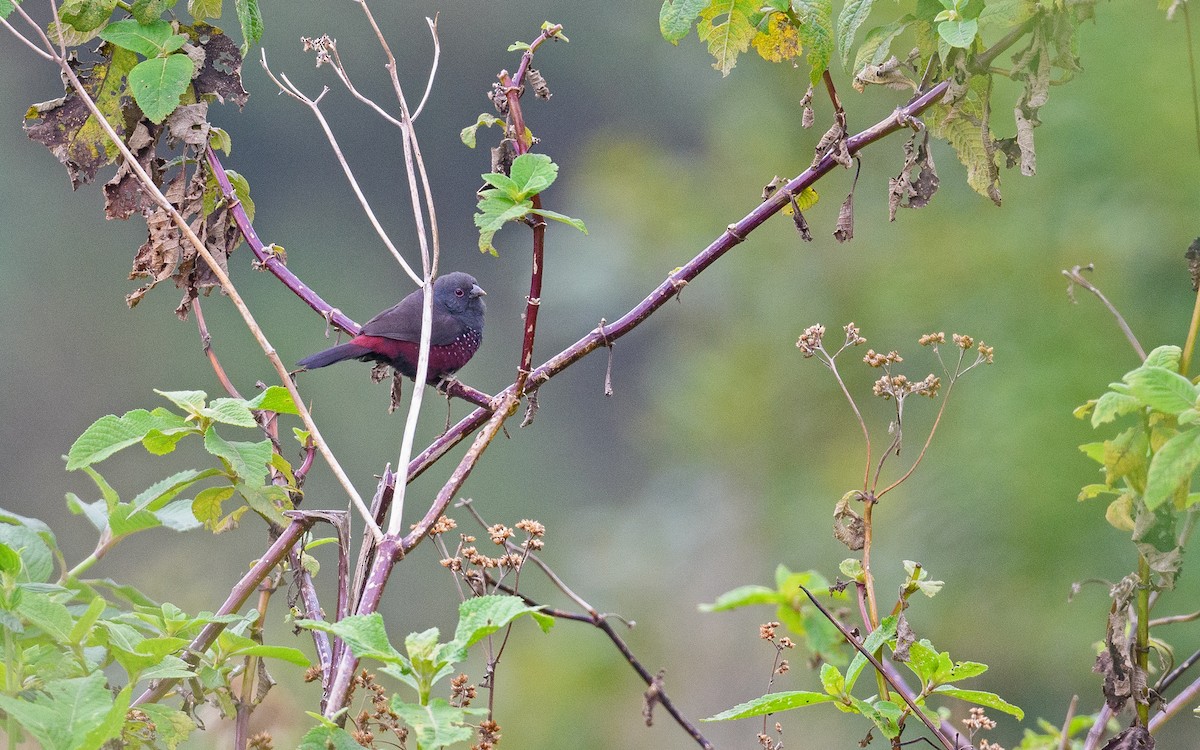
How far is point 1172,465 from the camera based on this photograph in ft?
3.63

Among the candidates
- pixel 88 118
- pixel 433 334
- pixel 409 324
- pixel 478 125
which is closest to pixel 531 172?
pixel 478 125

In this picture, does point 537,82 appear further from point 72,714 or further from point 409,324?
point 409,324

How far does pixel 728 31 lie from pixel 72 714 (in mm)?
1215

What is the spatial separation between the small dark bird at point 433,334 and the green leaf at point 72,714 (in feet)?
5.57

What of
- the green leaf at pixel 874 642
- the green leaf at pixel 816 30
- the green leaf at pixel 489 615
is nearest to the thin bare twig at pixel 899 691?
the green leaf at pixel 874 642

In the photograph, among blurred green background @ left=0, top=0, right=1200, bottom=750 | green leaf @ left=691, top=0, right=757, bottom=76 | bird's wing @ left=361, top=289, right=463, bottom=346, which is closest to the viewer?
green leaf @ left=691, top=0, right=757, bottom=76

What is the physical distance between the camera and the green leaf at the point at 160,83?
5.20 ft

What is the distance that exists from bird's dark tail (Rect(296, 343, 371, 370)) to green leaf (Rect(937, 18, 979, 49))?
6.55 ft

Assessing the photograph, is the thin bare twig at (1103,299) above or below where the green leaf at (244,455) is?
above

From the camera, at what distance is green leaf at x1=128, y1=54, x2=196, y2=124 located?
62.4 inches

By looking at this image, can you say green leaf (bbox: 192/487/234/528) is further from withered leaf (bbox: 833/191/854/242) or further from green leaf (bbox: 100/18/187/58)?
withered leaf (bbox: 833/191/854/242)

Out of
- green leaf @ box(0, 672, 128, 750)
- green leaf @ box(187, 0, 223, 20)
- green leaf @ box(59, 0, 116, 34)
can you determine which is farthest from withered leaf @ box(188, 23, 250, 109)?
green leaf @ box(0, 672, 128, 750)

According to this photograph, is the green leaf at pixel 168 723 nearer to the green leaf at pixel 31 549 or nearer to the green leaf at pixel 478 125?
the green leaf at pixel 31 549

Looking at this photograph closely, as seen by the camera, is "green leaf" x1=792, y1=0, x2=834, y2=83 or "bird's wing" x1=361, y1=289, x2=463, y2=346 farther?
"bird's wing" x1=361, y1=289, x2=463, y2=346
